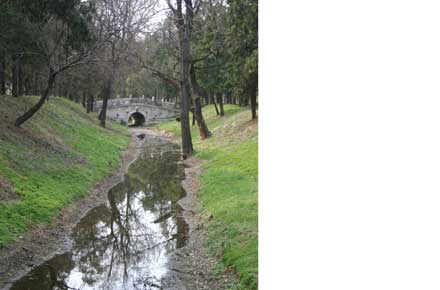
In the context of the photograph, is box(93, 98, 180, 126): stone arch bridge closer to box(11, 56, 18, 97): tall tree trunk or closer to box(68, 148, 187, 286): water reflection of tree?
box(11, 56, 18, 97): tall tree trunk

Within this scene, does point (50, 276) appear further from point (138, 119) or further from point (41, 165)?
point (138, 119)

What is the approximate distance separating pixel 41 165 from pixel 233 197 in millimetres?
6412

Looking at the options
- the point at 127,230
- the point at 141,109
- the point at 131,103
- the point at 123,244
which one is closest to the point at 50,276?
the point at 123,244

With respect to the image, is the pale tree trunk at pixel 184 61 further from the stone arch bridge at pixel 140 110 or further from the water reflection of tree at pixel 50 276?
the stone arch bridge at pixel 140 110

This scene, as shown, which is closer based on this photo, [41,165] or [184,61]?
[41,165]

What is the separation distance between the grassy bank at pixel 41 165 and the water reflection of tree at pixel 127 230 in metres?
1.06

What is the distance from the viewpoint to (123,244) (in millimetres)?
10180

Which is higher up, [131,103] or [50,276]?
[131,103]

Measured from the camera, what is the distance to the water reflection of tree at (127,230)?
8924 mm

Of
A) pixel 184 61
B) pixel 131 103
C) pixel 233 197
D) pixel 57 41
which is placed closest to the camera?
pixel 233 197

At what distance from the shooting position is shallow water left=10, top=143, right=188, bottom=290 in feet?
26.2

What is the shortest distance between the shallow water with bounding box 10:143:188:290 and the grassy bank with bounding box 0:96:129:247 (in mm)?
1022
